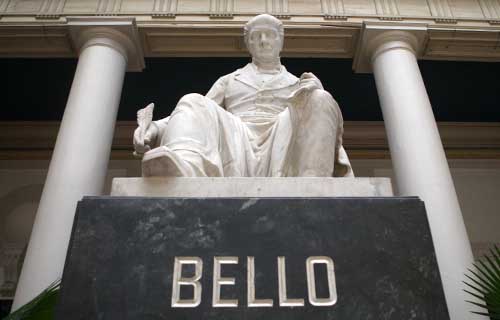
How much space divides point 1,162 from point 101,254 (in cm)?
901

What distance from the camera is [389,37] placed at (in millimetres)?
7066

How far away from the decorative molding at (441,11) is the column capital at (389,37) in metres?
0.52

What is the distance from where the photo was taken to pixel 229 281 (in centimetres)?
187

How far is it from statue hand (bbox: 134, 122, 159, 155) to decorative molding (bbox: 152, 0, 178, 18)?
501 centimetres

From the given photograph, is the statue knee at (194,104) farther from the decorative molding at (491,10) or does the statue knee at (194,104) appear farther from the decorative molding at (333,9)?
the decorative molding at (491,10)

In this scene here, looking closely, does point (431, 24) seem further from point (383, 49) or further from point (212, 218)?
point (212, 218)

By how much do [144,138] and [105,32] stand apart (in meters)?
4.65

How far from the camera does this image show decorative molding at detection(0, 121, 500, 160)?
398 inches

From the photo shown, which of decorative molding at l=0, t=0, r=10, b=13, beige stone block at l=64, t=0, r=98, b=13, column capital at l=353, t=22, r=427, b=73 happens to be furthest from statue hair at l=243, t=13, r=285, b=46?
decorative molding at l=0, t=0, r=10, b=13

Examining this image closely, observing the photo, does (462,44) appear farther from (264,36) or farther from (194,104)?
(194,104)

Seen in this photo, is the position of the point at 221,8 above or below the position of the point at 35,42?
above

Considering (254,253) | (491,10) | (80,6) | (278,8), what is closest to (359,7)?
(278,8)

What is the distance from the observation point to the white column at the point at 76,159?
15.8ft

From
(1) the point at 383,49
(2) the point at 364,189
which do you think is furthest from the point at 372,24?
(2) the point at 364,189
